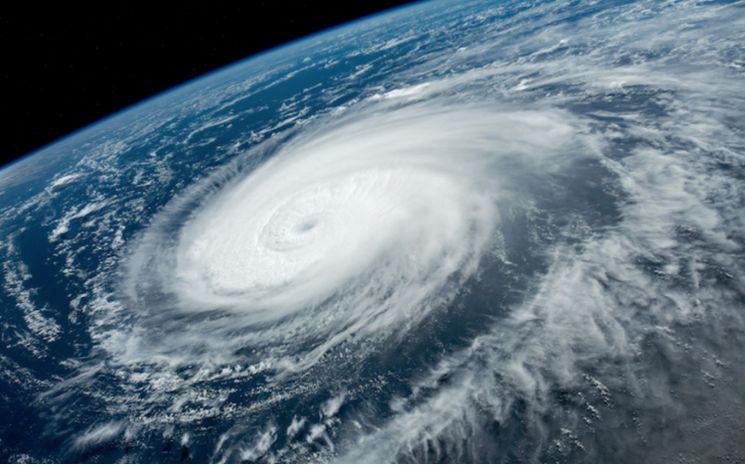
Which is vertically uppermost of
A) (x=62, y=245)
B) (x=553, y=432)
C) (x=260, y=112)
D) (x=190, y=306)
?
(x=260, y=112)

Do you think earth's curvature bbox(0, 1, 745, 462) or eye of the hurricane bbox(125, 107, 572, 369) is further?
eye of the hurricane bbox(125, 107, 572, 369)

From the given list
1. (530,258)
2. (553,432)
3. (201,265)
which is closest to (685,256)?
(530,258)

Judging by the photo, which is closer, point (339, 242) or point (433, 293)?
point (433, 293)

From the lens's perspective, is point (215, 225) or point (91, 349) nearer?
point (91, 349)

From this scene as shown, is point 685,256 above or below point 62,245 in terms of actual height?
below

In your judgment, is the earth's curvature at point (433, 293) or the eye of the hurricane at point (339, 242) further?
the eye of the hurricane at point (339, 242)

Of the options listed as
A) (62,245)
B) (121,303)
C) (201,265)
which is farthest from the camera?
(62,245)

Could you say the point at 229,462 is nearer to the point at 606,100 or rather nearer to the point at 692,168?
the point at 692,168

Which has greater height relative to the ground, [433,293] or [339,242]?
[339,242]
